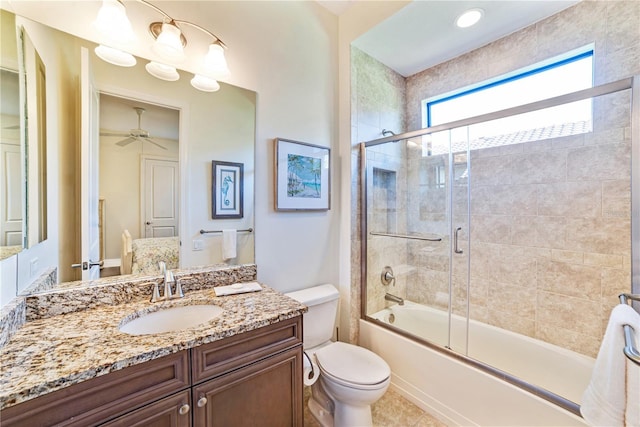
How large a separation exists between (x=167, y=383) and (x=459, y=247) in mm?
2121

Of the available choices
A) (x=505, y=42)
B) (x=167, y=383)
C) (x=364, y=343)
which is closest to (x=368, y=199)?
(x=364, y=343)

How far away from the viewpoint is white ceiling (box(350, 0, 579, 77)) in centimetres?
166

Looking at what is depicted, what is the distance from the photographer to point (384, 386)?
137 centimetres

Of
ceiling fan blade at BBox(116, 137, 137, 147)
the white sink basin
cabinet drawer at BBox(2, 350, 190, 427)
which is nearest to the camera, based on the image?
cabinet drawer at BBox(2, 350, 190, 427)

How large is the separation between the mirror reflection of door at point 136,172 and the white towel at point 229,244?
0.26 m

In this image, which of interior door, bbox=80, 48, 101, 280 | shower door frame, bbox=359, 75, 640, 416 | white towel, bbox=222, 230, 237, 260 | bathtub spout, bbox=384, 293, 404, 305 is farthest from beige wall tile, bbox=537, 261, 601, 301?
interior door, bbox=80, 48, 101, 280

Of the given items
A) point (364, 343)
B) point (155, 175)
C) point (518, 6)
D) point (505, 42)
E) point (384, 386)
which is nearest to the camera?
point (155, 175)

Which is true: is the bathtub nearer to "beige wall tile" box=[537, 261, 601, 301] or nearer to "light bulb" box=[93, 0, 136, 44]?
"beige wall tile" box=[537, 261, 601, 301]

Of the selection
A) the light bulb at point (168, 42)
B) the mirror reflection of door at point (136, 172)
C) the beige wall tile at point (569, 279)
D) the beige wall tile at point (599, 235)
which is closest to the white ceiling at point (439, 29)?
the light bulb at point (168, 42)

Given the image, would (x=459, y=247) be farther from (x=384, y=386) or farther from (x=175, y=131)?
(x=175, y=131)

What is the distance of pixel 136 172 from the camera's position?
48.1 inches

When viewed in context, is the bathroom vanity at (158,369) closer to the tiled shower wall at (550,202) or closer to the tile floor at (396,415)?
the tile floor at (396,415)

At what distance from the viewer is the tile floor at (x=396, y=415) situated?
5.15ft

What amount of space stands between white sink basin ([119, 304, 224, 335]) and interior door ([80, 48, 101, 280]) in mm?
332
